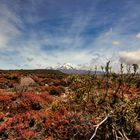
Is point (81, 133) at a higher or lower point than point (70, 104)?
lower

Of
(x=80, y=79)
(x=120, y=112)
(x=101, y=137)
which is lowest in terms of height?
(x=101, y=137)

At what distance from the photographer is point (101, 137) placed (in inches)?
492

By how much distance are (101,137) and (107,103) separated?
327 centimetres

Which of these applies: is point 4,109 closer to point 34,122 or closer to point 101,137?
point 34,122

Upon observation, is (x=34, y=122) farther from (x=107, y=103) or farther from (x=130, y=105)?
(x=130, y=105)

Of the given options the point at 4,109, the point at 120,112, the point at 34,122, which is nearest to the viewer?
the point at 120,112

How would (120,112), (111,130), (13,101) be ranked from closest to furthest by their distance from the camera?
1. (111,130)
2. (120,112)
3. (13,101)

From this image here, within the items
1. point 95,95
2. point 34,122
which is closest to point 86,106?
point 95,95

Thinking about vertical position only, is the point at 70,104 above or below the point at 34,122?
above

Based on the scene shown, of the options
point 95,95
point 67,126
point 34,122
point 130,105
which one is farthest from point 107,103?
point 34,122

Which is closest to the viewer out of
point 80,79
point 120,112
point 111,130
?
point 111,130

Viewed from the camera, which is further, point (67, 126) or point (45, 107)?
point (45, 107)

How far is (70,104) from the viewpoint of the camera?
51.7ft

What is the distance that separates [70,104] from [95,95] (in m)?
1.63
